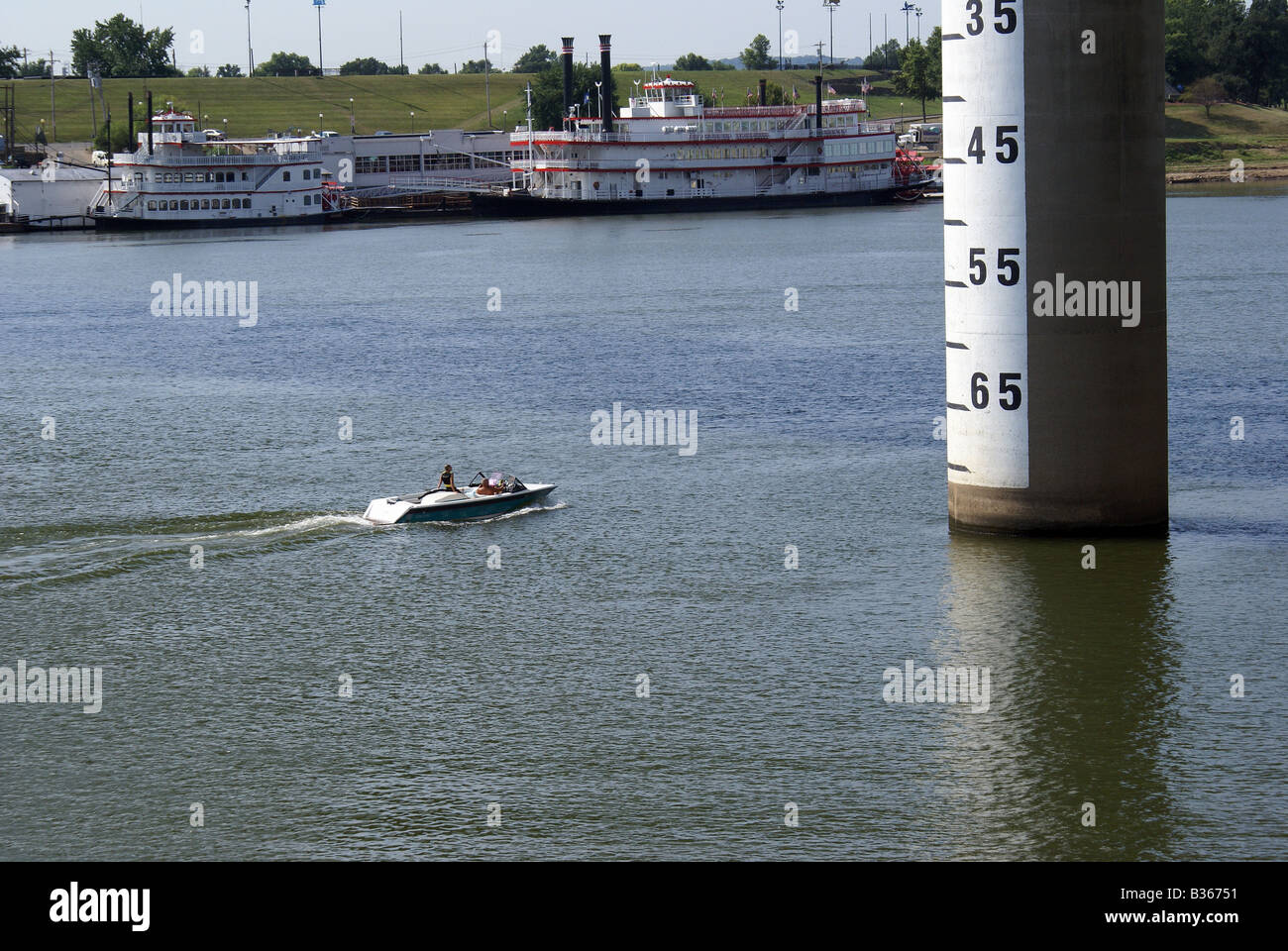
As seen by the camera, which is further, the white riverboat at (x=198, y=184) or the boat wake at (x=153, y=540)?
the white riverboat at (x=198, y=184)

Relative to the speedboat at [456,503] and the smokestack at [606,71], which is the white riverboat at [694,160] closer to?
the smokestack at [606,71]

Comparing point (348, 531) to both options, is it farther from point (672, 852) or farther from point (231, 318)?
point (231, 318)

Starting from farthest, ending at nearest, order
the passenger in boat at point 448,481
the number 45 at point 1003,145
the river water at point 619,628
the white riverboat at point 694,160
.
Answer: the white riverboat at point 694,160, the passenger in boat at point 448,481, the number 45 at point 1003,145, the river water at point 619,628

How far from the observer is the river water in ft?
86.0

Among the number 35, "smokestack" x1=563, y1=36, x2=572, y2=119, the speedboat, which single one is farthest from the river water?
"smokestack" x1=563, y1=36, x2=572, y2=119

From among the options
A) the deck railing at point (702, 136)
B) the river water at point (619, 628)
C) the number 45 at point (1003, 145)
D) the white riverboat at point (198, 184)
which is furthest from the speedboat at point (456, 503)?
the deck railing at point (702, 136)

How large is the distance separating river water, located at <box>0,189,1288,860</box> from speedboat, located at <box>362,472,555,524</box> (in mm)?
882

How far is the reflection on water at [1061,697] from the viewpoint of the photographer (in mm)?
25453

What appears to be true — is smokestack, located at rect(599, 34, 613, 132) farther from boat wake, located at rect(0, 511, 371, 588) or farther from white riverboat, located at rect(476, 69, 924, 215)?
boat wake, located at rect(0, 511, 371, 588)

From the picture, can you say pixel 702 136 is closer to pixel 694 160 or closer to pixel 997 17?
pixel 694 160

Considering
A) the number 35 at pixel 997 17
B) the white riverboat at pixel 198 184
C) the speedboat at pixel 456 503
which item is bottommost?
the speedboat at pixel 456 503

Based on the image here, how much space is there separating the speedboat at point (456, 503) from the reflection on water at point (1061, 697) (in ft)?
42.6
